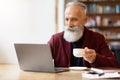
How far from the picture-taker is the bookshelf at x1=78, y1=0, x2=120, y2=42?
5.36 metres

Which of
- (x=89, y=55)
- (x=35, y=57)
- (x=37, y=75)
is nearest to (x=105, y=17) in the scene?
(x=89, y=55)

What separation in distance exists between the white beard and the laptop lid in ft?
1.70

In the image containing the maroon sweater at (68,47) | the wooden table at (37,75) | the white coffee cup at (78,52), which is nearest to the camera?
the wooden table at (37,75)

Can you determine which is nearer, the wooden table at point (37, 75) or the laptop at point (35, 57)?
the wooden table at point (37, 75)

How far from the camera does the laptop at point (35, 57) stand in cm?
169

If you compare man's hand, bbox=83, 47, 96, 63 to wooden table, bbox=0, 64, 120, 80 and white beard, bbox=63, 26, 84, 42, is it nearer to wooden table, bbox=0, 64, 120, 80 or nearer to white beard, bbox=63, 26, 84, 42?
wooden table, bbox=0, 64, 120, 80

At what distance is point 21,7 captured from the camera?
3.35 m

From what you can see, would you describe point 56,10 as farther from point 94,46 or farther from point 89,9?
point 89,9

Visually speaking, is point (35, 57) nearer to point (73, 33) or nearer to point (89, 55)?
point (89, 55)

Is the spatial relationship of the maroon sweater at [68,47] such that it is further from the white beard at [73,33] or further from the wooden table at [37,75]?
the wooden table at [37,75]

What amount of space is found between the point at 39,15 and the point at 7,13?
1.40 ft

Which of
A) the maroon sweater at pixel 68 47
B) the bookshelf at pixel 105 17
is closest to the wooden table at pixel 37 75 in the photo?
the maroon sweater at pixel 68 47

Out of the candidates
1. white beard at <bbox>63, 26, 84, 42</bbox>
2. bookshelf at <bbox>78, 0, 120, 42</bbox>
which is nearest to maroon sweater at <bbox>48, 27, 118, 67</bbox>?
white beard at <bbox>63, 26, 84, 42</bbox>

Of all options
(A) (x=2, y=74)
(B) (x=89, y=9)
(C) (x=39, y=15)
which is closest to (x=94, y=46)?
(A) (x=2, y=74)
